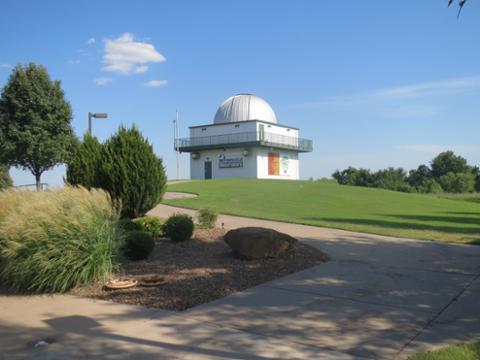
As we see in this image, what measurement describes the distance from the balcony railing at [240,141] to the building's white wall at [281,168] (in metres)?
1.00

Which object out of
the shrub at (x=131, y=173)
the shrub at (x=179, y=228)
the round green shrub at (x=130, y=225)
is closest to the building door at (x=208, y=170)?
the shrub at (x=131, y=173)

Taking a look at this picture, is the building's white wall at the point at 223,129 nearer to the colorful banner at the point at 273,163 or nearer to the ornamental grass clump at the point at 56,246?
the colorful banner at the point at 273,163

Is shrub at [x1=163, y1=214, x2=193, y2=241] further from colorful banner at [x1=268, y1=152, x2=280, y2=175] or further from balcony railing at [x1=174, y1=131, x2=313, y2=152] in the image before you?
colorful banner at [x1=268, y1=152, x2=280, y2=175]

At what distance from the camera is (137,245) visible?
8.82 metres

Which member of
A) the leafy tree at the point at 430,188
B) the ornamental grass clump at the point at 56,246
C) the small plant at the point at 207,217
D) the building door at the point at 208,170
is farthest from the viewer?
the leafy tree at the point at 430,188

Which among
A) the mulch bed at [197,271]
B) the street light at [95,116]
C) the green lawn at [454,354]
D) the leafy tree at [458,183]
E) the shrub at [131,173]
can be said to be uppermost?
the street light at [95,116]

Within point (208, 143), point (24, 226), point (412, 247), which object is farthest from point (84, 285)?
point (208, 143)

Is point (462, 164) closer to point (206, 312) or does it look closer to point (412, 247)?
point (412, 247)

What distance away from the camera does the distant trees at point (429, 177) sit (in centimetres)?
8881

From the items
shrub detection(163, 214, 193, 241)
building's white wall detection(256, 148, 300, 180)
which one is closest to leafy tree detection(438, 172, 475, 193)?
building's white wall detection(256, 148, 300, 180)

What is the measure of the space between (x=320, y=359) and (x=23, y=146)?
18.9 metres

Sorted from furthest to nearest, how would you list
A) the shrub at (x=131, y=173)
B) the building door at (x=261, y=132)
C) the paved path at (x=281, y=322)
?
1. the building door at (x=261, y=132)
2. the shrub at (x=131, y=173)
3. the paved path at (x=281, y=322)

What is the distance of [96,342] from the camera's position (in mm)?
4770

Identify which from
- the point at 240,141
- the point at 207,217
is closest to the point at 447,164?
the point at 240,141
